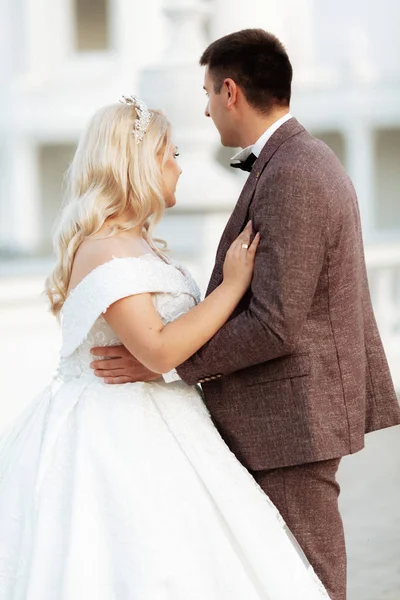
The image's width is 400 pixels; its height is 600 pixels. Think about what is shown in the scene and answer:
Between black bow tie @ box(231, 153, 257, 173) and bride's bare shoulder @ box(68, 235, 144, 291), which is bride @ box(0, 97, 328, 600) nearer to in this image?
bride's bare shoulder @ box(68, 235, 144, 291)

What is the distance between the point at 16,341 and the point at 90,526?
3042 millimetres

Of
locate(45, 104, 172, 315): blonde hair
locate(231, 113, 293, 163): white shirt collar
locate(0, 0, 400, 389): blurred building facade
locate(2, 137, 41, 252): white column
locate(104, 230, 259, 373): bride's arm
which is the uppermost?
locate(231, 113, 293, 163): white shirt collar

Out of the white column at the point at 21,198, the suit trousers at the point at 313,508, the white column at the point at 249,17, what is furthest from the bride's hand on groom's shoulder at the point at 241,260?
the white column at the point at 21,198

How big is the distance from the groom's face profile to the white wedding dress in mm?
369

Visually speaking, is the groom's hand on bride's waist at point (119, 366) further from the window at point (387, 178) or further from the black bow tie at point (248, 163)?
the window at point (387, 178)

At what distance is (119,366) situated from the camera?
2.88 metres

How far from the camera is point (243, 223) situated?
2729mm

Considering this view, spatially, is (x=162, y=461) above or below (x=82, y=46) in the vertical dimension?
above

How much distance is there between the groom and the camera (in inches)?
102

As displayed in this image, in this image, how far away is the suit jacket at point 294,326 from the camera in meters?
2.57

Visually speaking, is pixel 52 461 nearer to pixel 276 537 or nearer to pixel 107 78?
pixel 276 537

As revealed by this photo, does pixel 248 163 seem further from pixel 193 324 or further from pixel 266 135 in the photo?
pixel 193 324

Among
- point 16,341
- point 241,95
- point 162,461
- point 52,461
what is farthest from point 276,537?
point 16,341

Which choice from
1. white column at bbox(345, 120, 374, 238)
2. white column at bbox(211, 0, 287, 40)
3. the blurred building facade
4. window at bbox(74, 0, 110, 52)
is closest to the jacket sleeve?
white column at bbox(211, 0, 287, 40)
